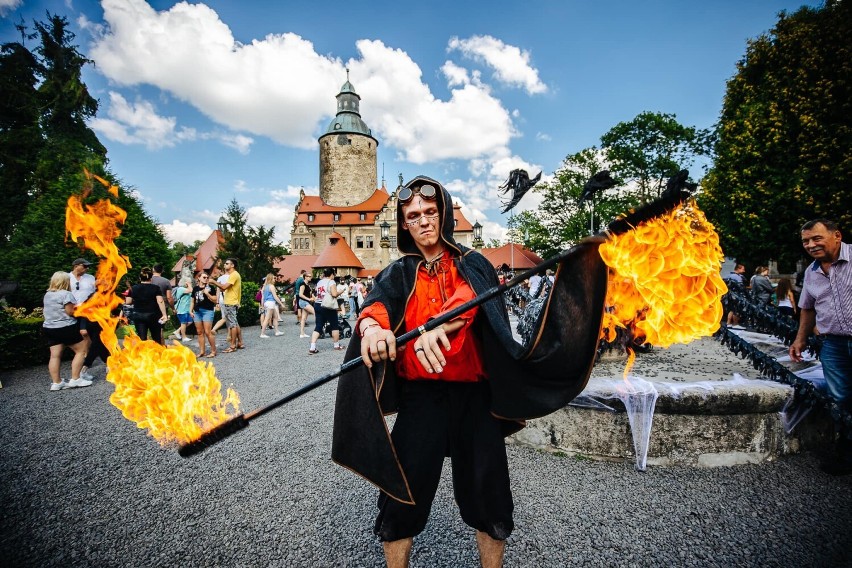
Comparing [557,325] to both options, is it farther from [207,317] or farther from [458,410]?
[207,317]

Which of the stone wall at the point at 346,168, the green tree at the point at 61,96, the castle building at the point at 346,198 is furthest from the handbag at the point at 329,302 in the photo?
the stone wall at the point at 346,168

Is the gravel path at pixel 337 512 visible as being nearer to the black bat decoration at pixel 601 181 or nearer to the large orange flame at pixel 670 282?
the large orange flame at pixel 670 282

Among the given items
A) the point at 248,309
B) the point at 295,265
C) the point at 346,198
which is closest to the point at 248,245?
the point at 248,309

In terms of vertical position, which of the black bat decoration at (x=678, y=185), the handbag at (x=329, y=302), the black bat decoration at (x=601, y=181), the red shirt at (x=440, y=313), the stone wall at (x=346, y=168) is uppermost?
the stone wall at (x=346, y=168)

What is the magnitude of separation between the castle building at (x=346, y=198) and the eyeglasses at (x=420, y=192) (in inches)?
2167

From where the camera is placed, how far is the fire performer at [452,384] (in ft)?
5.71

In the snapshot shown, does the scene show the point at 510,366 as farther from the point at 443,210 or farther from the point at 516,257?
the point at 516,257

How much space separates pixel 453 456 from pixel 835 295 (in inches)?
Answer: 157

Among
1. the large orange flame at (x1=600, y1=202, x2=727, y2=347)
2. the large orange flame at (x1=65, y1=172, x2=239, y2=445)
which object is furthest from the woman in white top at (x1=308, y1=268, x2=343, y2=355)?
the large orange flame at (x1=600, y1=202, x2=727, y2=347)

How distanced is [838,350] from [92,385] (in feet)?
35.9

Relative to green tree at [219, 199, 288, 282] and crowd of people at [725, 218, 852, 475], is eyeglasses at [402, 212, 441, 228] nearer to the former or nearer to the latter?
crowd of people at [725, 218, 852, 475]

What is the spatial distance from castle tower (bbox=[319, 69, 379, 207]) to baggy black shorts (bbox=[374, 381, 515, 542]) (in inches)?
2427

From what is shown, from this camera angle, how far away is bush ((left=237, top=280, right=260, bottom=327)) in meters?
16.5

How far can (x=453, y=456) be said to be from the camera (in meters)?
1.91
